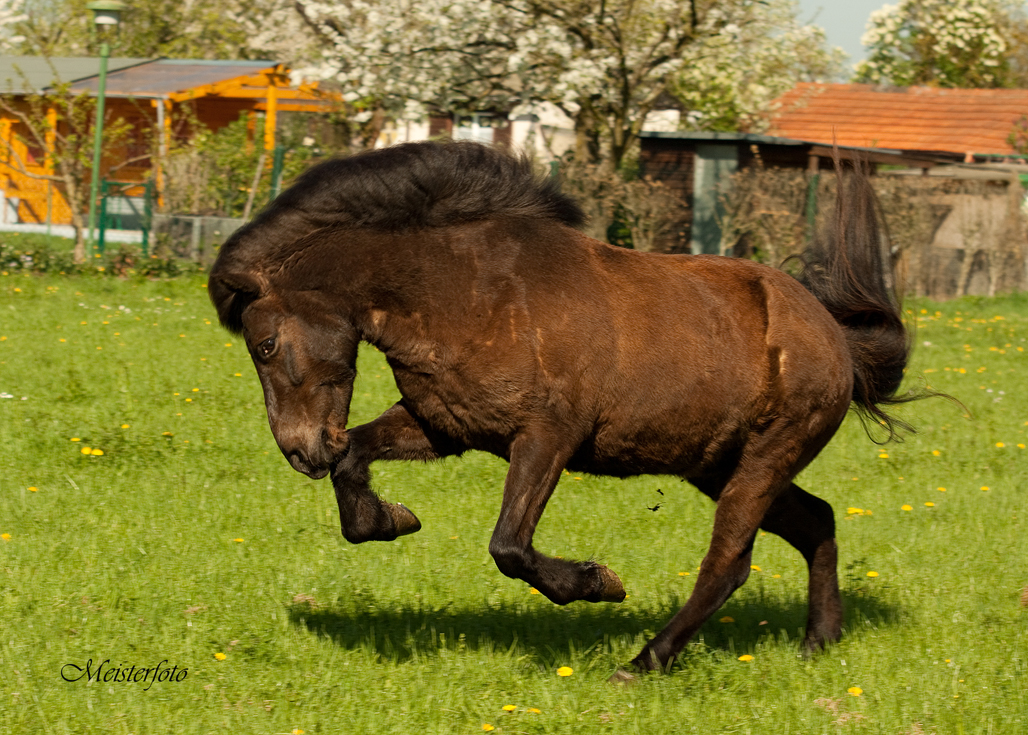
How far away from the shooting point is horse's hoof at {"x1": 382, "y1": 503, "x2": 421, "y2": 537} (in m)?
4.97

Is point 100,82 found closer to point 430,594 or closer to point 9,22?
point 430,594

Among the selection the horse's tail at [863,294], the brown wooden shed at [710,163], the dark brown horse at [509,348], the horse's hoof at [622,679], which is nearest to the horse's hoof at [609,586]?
the dark brown horse at [509,348]

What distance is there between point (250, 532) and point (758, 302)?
3.19m

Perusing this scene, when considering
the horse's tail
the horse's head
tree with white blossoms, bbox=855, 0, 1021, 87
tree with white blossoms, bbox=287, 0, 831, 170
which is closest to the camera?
the horse's head

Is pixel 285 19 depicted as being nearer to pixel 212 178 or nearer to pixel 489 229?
pixel 212 178

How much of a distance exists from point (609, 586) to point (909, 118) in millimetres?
34780

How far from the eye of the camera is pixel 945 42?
46688mm

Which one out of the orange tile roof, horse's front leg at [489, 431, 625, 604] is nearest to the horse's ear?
horse's front leg at [489, 431, 625, 604]

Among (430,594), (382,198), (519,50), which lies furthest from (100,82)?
(382,198)

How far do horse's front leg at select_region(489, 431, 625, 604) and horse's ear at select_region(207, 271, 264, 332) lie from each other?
1.19 metres

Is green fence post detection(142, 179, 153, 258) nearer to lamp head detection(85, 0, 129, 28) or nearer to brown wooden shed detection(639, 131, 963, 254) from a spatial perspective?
lamp head detection(85, 0, 129, 28)

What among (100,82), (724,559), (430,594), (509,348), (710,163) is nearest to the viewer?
(509,348)

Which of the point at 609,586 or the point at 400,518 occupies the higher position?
the point at 400,518

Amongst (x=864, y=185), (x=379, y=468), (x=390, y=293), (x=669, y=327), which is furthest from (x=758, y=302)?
(x=379, y=468)
